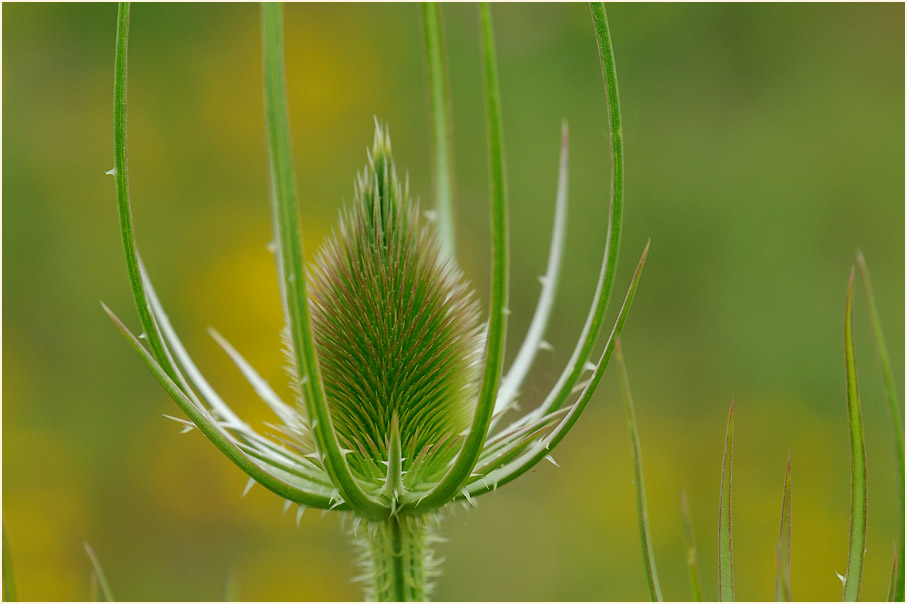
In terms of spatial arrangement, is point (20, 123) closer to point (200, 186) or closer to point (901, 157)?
point (200, 186)

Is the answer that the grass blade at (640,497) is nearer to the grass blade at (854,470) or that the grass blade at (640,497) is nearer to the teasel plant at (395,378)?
the teasel plant at (395,378)

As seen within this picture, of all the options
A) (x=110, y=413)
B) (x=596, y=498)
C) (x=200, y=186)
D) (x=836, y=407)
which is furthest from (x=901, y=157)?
(x=110, y=413)

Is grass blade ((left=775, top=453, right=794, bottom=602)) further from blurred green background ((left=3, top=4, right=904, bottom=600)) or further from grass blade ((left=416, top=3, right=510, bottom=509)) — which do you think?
blurred green background ((left=3, top=4, right=904, bottom=600))

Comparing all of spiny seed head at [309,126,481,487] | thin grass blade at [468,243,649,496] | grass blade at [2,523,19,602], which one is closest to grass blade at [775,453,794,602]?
thin grass blade at [468,243,649,496]

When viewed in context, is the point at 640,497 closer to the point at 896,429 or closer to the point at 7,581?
the point at 896,429

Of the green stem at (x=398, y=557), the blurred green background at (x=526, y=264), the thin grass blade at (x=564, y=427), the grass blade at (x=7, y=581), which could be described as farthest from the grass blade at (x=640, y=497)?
the blurred green background at (x=526, y=264)

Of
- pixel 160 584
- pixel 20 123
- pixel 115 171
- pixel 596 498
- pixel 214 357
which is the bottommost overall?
pixel 160 584

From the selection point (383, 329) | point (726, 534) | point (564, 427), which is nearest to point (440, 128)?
point (383, 329)

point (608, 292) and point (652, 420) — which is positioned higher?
point (608, 292)
